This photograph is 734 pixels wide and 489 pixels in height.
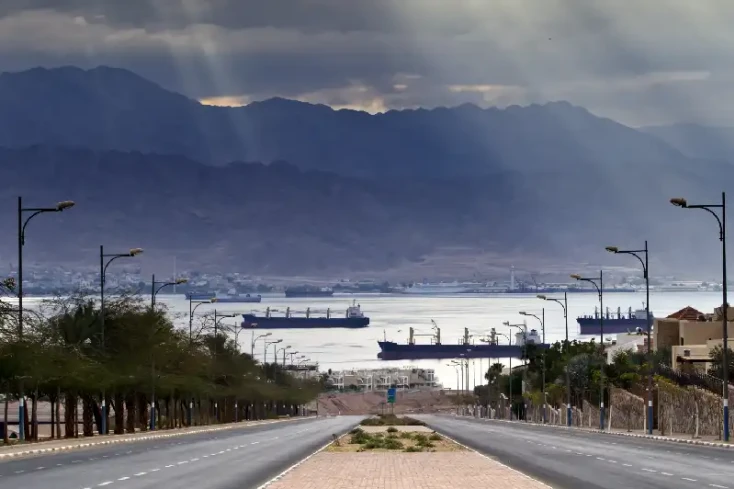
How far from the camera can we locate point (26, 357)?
62156 mm

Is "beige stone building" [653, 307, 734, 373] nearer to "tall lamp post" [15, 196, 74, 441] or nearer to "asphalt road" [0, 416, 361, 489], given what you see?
"tall lamp post" [15, 196, 74, 441]

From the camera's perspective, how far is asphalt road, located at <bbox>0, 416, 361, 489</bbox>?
3694 centimetres

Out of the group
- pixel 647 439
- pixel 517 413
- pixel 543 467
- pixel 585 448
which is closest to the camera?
pixel 543 467

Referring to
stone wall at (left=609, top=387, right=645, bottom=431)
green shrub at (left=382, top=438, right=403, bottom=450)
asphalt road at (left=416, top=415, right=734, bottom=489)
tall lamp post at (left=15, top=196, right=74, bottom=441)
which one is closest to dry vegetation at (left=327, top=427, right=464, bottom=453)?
green shrub at (left=382, top=438, right=403, bottom=450)

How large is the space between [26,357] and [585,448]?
74.0ft

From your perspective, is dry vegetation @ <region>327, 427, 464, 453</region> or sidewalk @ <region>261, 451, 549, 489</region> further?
dry vegetation @ <region>327, 427, 464, 453</region>

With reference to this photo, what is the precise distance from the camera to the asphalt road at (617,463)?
36.5 metres

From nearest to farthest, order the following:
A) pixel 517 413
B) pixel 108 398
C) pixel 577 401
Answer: pixel 108 398
pixel 577 401
pixel 517 413

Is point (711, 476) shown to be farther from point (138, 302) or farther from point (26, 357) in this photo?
point (138, 302)

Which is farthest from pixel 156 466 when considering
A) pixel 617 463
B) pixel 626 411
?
pixel 626 411

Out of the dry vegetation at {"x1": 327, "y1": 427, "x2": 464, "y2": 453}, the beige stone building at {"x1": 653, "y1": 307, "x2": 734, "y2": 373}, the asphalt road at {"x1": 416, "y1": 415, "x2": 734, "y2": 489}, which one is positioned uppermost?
the beige stone building at {"x1": 653, "y1": 307, "x2": 734, "y2": 373}

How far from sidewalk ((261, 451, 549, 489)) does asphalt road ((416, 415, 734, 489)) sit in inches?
40.3

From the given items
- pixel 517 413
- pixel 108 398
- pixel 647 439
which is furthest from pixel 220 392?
pixel 647 439

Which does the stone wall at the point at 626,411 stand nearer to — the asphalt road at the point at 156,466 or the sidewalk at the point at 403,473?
Answer: the asphalt road at the point at 156,466
